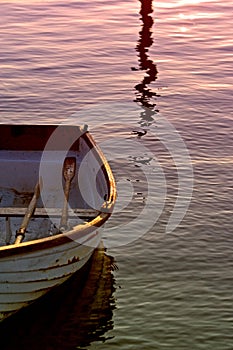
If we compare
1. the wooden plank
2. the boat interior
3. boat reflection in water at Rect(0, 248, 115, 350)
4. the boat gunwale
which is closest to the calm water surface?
boat reflection in water at Rect(0, 248, 115, 350)

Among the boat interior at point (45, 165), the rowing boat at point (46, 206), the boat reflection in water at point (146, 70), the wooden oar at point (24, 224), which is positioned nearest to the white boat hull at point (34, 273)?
the rowing boat at point (46, 206)

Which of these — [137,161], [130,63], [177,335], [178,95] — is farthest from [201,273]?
[130,63]

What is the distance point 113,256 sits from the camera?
1370 cm

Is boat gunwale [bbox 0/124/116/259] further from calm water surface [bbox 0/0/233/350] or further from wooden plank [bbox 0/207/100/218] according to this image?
calm water surface [bbox 0/0/233/350]

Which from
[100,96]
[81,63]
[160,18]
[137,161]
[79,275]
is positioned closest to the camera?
[79,275]

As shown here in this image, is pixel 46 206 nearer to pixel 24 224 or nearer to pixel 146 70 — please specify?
pixel 24 224

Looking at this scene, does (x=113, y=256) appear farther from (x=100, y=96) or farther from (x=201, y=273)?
(x=100, y=96)

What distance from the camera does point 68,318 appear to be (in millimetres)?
11938

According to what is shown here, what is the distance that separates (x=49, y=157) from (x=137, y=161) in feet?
10.7

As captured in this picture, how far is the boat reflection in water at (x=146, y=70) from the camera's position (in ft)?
67.4

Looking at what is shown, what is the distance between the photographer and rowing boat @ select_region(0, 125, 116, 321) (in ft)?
36.1

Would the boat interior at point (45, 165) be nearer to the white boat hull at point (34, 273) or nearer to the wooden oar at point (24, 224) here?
the wooden oar at point (24, 224)

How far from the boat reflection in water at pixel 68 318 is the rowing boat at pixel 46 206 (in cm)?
39

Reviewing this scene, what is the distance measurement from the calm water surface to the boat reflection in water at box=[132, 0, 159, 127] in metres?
0.04
